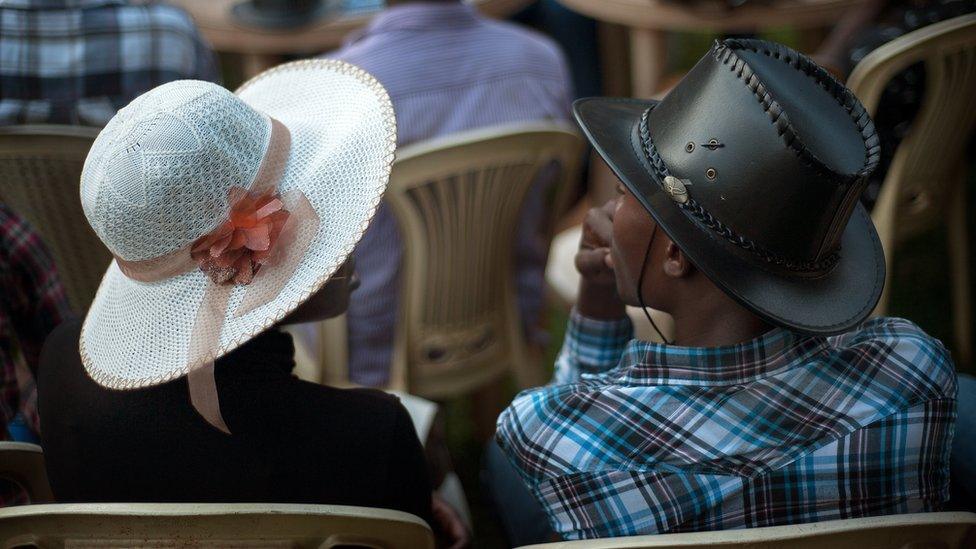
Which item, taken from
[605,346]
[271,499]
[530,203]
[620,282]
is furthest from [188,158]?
[530,203]

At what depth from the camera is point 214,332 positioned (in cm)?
139

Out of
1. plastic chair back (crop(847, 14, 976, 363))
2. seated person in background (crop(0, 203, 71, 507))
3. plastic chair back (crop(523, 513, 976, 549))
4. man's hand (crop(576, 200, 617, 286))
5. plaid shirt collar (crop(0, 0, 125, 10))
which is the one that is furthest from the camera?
plaid shirt collar (crop(0, 0, 125, 10))

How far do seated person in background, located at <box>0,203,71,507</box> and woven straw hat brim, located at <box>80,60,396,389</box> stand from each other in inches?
15.0

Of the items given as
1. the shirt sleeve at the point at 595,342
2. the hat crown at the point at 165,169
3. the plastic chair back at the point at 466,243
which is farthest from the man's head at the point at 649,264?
the plastic chair back at the point at 466,243

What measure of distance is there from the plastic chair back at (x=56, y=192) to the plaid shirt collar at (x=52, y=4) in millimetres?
595

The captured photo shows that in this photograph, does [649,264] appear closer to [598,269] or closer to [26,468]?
Answer: [598,269]

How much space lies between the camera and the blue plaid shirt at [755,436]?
4.17 feet

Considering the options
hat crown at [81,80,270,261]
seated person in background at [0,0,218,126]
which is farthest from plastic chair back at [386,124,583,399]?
seated person in background at [0,0,218,126]

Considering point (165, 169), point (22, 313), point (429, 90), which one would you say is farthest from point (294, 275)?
point (429, 90)

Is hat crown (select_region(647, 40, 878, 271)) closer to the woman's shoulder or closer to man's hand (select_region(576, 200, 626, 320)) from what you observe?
man's hand (select_region(576, 200, 626, 320))

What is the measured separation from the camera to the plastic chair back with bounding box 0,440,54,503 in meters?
1.52

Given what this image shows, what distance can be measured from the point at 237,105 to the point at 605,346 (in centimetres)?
87

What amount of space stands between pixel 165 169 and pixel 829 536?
103 centimetres

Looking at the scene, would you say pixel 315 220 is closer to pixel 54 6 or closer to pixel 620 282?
pixel 620 282
